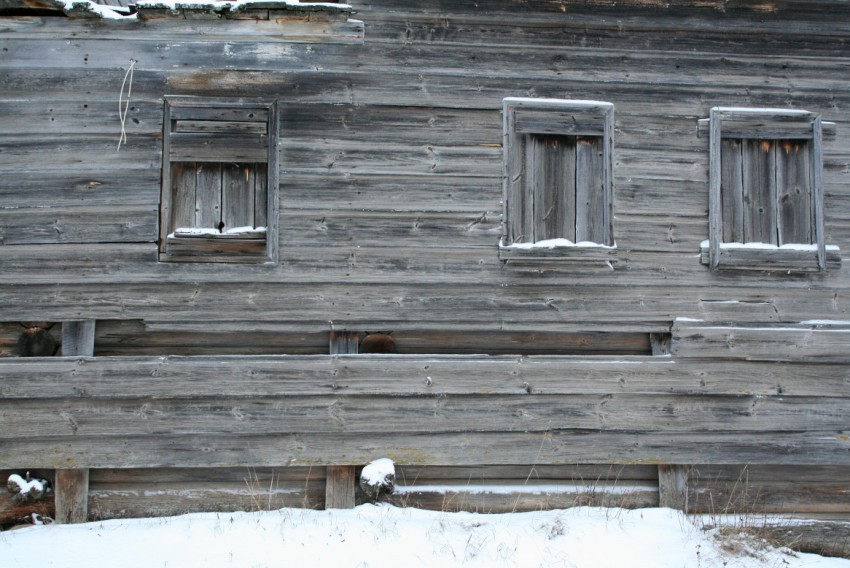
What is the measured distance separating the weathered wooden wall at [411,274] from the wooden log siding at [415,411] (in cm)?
2

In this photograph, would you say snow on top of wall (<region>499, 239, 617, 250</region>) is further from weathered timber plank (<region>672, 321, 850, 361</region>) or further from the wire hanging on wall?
the wire hanging on wall

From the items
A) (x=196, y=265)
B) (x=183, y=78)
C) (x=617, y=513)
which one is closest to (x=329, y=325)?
(x=196, y=265)

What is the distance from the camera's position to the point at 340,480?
579 centimetres

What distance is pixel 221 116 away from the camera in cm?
578

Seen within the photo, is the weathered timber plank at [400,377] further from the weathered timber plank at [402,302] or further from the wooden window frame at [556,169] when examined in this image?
the wooden window frame at [556,169]

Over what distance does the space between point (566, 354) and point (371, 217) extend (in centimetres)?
211

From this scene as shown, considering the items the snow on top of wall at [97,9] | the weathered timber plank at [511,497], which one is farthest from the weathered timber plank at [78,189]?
the weathered timber plank at [511,497]

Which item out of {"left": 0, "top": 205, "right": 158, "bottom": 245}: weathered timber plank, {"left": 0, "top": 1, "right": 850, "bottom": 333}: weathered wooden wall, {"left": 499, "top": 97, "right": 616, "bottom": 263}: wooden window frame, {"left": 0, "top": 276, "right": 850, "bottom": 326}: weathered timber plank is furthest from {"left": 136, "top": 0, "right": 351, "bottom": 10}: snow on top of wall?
{"left": 0, "top": 276, "right": 850, "bottom": 326}: weathered timber plank

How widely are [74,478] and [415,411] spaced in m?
2.88

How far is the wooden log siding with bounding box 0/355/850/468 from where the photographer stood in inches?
221

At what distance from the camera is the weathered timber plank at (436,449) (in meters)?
5.60

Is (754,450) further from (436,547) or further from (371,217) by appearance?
(371,217)

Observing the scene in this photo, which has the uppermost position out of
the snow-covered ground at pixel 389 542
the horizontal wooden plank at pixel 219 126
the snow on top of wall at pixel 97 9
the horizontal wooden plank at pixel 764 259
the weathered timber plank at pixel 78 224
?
the snow on top of wall at pixel 97 9

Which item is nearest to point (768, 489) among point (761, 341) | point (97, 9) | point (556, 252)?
point (761, 341)
